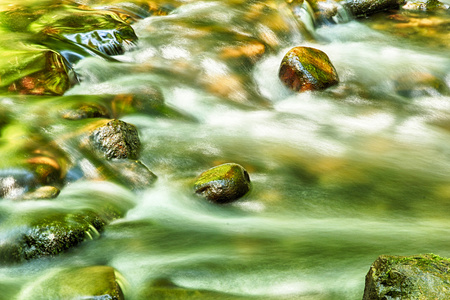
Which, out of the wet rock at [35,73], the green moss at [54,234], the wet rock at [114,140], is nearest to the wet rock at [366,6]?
the wet rock at [35,73]

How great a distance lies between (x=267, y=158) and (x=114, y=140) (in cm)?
200

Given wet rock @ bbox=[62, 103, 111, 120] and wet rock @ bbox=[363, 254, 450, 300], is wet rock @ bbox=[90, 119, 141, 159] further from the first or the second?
wet rock @ bbox=[363, 254, 450, 300]

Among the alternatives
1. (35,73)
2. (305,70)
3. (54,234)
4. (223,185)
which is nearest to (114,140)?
(223,185)

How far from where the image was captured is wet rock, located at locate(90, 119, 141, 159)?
212 inches

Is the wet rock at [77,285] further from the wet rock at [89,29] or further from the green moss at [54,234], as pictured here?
the wet rock at [89,29]

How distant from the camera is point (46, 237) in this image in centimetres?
394

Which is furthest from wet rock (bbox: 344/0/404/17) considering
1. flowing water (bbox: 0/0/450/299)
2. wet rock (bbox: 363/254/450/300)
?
wet rock (bbox: 363/254/450/300)

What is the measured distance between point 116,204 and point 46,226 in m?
0.90

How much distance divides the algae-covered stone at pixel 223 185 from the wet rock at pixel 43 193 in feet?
4.82

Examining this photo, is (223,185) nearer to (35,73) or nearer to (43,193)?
(43,193)

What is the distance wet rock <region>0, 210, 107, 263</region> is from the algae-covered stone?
4.21 ft

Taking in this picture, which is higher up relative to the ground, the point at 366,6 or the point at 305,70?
the point at 366,6

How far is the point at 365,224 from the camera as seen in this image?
15.0 feet

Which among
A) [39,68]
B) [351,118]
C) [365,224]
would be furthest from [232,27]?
[365,224]
